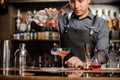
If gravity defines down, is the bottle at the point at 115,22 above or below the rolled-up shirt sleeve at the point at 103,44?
above

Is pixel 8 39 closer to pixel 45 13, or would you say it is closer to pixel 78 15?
pixel 45 13

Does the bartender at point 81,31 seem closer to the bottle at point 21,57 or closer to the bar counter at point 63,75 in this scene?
the bottle at point 21,57

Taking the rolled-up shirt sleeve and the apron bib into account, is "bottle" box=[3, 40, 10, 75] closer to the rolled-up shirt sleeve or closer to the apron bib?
the apron bib

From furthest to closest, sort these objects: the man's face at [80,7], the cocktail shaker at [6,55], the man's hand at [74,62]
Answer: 1. the man's face at [80,7]
2. the cocktail shaker at [6,55]
3. the man's hand at [74,62]

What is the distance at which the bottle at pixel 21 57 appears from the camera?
2.33 meters

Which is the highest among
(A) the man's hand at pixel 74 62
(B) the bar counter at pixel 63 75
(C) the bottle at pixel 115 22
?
(C) the bottle at pixel 115 22

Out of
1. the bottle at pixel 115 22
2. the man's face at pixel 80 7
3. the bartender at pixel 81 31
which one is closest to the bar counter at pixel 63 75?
the bartender at pixel 81 31

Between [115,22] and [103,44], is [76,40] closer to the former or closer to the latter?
[103,44]

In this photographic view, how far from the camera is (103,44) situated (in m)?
2.31

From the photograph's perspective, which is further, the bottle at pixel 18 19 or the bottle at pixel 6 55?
the bottle at pixel 18 19

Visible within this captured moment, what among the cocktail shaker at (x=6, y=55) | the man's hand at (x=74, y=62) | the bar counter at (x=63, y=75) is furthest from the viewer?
the cocktail shaker at (x=6, y=55)

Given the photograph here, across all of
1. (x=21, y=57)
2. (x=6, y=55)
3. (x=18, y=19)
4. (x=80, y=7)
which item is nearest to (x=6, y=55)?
(x=6, y=55)

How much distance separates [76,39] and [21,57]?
554mm

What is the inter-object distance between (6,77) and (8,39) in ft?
3.10
